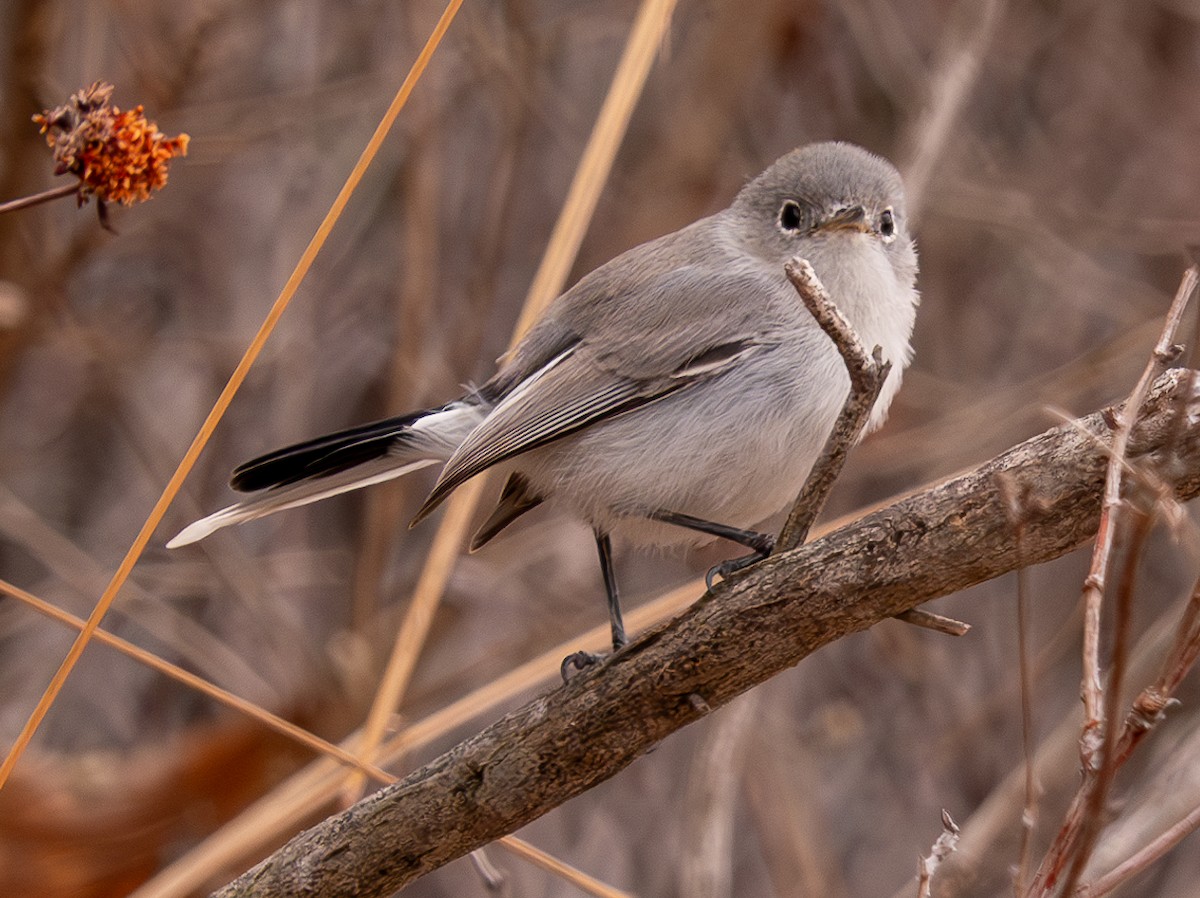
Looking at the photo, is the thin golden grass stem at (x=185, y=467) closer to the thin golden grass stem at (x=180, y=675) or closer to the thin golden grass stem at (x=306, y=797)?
the thin golden grass stem at (x=180, y=675)

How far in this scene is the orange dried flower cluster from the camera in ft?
4.55

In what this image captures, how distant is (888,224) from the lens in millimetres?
2242

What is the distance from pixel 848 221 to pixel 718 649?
947 mm

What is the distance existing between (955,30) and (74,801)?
282 centimetres

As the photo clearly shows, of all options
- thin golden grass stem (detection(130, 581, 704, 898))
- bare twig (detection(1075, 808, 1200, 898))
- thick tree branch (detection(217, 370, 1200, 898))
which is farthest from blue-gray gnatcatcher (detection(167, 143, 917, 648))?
bare twig (detection(1075, 808, 1200, 898))

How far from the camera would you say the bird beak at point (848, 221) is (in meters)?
2.14

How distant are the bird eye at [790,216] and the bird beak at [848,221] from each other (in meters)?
0.06

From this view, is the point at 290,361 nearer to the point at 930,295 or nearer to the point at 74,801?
the point at 74,801

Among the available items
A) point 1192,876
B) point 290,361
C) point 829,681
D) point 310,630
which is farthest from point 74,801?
point 1192,876

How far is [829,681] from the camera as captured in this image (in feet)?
12.5

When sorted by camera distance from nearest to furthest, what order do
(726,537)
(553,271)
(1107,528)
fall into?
(1107,528), (726,537), (553,271)

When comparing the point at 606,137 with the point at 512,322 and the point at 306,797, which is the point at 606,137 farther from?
the point at 512,322

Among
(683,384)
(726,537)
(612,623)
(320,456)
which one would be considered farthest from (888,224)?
(320,456)

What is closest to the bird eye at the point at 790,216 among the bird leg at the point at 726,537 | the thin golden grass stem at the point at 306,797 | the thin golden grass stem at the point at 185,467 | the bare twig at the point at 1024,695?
the bird leg at the point at 726,537
